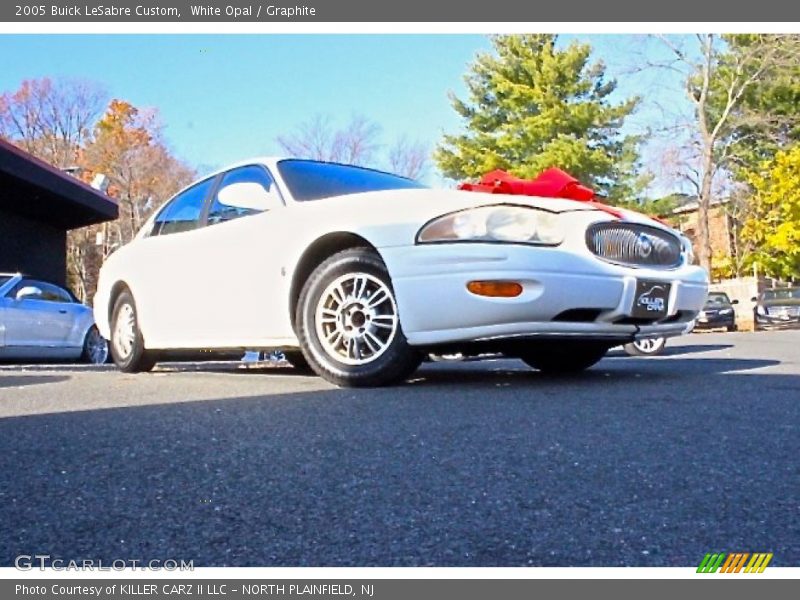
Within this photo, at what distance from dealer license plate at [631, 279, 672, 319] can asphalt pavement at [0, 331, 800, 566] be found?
1.70 feet

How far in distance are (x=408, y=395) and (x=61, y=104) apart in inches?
641

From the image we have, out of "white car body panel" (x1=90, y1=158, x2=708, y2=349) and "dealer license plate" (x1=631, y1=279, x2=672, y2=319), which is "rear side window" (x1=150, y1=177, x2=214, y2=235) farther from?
"dealer license plate" (x1=631, y1=279, x2=672, y2=319)

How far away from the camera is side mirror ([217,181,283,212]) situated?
4395mm

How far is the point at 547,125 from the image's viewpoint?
1051 inches

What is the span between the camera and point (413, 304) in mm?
3668

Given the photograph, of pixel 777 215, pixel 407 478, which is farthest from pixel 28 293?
pixel 777 215

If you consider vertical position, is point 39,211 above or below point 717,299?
above

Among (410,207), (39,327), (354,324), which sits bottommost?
(39,327)

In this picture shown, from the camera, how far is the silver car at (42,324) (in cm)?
852

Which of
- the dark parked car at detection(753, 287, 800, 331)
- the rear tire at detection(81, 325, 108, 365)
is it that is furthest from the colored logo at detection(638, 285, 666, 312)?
the dark parked car at detection(753, 287, 800, 331)

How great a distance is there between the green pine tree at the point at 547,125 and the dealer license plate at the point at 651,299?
2252 cm

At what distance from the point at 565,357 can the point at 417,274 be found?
152 cm

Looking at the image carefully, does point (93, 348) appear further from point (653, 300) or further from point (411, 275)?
point (653, 300)

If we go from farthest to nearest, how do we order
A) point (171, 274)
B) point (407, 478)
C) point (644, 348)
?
point (644, 348) < point (171, 274) < point (407, 478)
